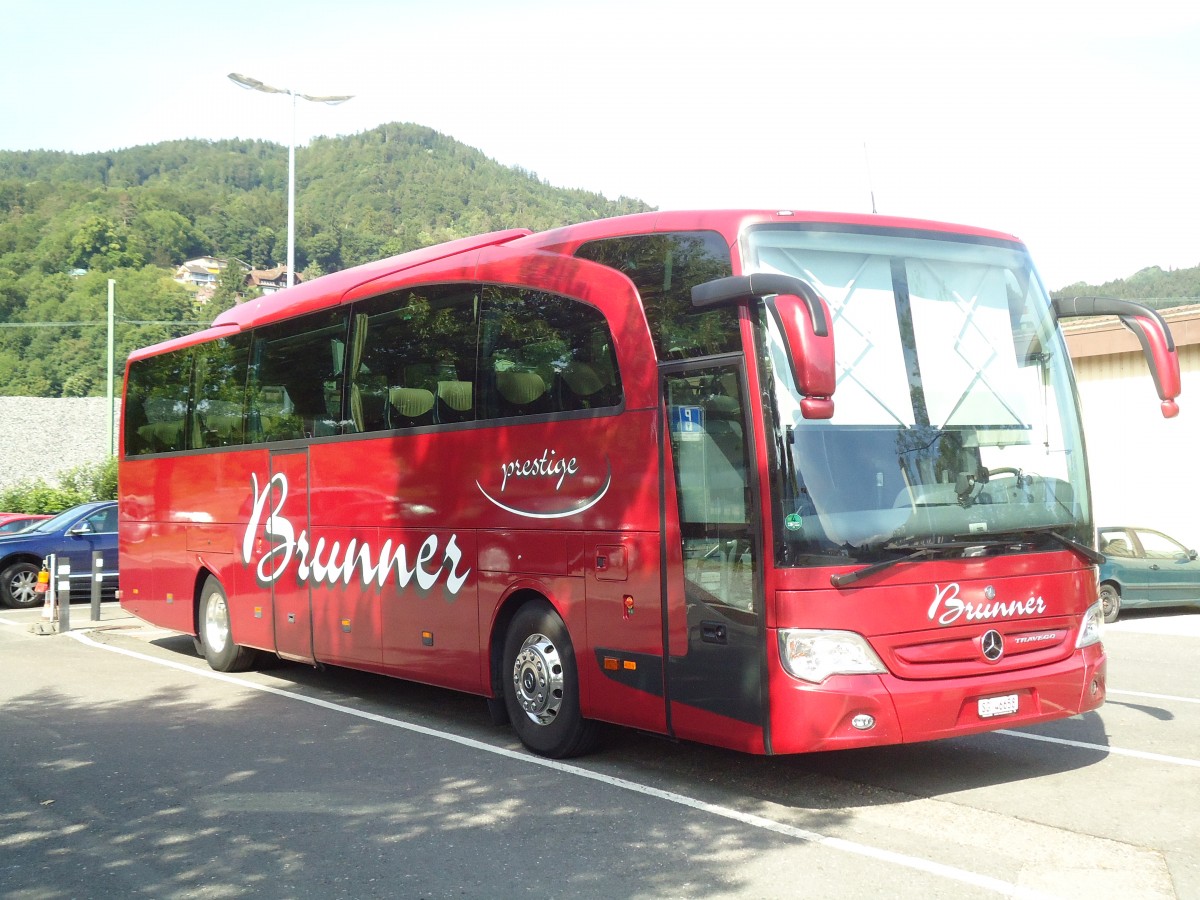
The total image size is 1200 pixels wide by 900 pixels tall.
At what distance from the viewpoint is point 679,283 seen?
743 centimetres

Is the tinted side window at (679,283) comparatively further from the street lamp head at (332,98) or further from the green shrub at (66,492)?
the green shrub at (66,492)

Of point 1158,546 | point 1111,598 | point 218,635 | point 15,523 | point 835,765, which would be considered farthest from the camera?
point 15,523

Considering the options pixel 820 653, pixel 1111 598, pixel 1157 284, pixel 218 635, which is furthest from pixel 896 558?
pixel 1157 284

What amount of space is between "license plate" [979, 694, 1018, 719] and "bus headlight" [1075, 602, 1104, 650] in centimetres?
67

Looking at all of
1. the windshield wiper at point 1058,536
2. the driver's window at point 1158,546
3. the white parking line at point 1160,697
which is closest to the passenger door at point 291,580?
the windshield wiper at point 1058,536

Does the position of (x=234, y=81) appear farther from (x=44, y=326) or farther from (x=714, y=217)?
(x=44, y=326)

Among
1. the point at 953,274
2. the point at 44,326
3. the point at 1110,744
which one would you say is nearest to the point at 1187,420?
the point at 1110,744

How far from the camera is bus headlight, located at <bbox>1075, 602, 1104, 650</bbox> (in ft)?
24.6

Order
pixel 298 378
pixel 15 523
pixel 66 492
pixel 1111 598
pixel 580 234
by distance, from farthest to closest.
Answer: pixel 66 492, pixel 15 523, pixel 1111 598, pixel 298 378, pixel 580 234

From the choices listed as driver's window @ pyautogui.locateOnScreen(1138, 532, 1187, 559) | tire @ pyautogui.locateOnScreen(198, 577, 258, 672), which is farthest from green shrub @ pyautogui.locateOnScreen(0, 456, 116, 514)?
driver's window @ pyautogui.locateOnScreen(1138, 532, 1187, 559)

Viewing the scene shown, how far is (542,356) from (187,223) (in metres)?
92.1

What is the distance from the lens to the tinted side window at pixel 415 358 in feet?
30.6

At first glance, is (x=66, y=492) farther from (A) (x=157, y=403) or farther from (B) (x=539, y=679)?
(B) (x=539, y=679)

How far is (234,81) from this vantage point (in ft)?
80.4
